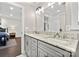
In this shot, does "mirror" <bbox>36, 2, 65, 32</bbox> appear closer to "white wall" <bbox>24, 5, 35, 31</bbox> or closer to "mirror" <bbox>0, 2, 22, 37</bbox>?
"white wall" <bbox>24, 5, 35, 31</bbox>

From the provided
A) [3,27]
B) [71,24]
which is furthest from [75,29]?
[3,27]

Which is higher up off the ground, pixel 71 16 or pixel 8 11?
pixel 8 11

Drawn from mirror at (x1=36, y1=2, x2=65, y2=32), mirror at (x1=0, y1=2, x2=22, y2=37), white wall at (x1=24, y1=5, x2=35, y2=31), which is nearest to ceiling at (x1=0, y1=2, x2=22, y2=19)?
mirror at (x1=0, y1=2, x2=22, y2=37)

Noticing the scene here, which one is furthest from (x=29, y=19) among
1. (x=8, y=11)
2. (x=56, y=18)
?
(x=56, y=18)

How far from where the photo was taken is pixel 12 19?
75.5 inches

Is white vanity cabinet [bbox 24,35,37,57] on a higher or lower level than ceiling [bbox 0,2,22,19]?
lower

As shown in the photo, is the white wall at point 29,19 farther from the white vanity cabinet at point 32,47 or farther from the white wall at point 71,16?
the white wall at point 71,16

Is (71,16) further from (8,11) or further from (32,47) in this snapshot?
(8,11)

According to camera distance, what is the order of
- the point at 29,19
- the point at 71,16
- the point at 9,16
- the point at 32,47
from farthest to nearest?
the point at 29,19 < the point at 32,47 < the point at 9,16 < the point at 71,16

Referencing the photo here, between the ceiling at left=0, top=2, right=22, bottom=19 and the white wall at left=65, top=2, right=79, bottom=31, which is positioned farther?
the ceiling at left=0, top=2, right=22, bottom=19

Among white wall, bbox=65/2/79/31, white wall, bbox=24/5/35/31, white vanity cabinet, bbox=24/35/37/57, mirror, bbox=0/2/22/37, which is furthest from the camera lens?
white wall, bbox=24/5/35/31

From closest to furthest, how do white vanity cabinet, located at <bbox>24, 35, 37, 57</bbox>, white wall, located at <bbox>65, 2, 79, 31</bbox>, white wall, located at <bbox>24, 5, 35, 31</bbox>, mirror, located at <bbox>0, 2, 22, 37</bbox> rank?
white wall, located at <bbox>65, 2, 79, 31</bbox> < white vanity cabinet, located at <bbox>24, 35, 37, 57</bbox> < mirror, located at <bbox>0, 2, 22, 37</bbox> < white wall, located at <bbox>24, 5, 35, 31</bbox>

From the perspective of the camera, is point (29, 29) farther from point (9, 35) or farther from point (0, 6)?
point (0, 6)

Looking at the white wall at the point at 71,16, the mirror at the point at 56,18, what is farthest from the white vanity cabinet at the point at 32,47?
the white wall at the point at 71,16
